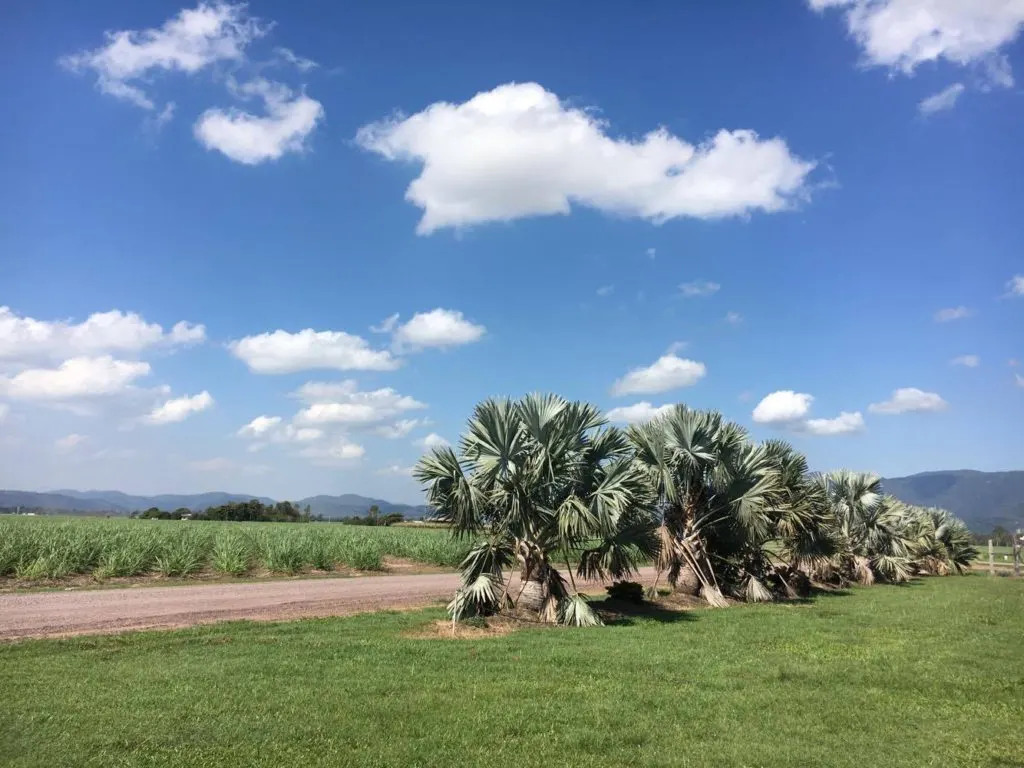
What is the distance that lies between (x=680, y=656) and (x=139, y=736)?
704 centimetres

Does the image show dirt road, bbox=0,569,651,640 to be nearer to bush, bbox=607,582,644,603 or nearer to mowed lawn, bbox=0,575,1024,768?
mowed lawn, bbox=0,575,1024,768

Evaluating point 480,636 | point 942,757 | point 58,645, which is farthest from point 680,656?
point 58,645

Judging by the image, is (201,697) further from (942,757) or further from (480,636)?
(942,757)

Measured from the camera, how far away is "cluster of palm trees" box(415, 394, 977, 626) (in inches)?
526

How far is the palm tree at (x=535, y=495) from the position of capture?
13.3 meters

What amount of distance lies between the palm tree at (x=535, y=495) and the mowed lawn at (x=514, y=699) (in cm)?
170

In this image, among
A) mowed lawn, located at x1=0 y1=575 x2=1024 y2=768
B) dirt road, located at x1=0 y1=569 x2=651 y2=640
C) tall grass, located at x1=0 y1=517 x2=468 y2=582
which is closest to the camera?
mowed lawn, located at x1=0 y1=575 x2=1024 y2=768

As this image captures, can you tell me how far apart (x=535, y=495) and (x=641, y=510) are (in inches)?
97.3

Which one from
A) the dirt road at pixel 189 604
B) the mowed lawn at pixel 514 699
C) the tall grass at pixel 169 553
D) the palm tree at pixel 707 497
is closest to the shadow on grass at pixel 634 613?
the mowed lawn at pixel 514 699

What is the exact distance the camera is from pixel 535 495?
13539 millimetres

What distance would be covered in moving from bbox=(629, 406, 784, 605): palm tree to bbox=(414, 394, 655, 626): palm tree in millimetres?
3330

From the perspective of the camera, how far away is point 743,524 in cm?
1742

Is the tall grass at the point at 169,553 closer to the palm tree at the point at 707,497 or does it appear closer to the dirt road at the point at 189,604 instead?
the dirt road at the point at 189,604

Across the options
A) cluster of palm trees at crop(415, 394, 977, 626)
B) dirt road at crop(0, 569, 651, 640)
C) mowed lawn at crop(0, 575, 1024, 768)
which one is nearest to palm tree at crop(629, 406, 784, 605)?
cluster of palm trees at crop(415, 394, 977, 626)
